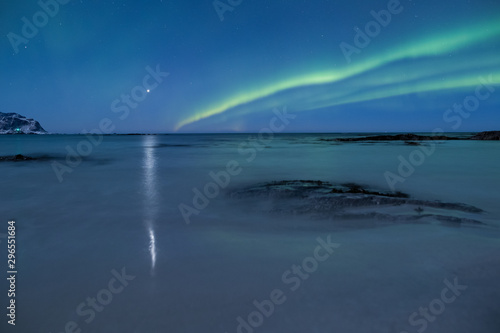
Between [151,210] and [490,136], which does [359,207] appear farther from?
[490,136]

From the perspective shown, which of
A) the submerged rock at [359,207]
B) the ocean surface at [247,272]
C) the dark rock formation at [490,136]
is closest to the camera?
the ocean surface at [247,272]

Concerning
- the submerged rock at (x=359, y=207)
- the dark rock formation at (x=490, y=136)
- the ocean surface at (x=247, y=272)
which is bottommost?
the ocean surface at (x=247, y=272)

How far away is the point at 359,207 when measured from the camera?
25.0 feet

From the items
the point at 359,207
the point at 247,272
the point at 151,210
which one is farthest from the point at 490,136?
the point at 247,272

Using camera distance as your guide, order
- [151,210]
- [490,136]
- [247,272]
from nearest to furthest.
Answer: [247,272] → [151,210] → [490,136]

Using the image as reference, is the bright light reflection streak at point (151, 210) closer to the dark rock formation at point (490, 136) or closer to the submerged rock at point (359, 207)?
the submerged rock at point (359, 207)

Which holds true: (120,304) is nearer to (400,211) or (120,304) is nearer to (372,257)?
(372,257)

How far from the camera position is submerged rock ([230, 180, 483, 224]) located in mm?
6789

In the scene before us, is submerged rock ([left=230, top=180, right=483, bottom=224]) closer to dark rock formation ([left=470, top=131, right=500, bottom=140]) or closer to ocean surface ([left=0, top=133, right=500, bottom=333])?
ocean surface ([left=0, top=133, right=500, bottom=333])

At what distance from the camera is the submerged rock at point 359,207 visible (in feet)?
22.3

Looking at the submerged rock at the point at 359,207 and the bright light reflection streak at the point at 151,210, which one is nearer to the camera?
the bright light reflection streak at the point at 151,210

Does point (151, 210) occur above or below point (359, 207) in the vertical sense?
above

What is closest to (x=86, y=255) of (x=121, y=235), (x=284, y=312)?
(x=121, y=235)

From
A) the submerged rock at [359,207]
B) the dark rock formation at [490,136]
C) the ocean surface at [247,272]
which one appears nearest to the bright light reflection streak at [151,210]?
the ocean surface at [247,272]
